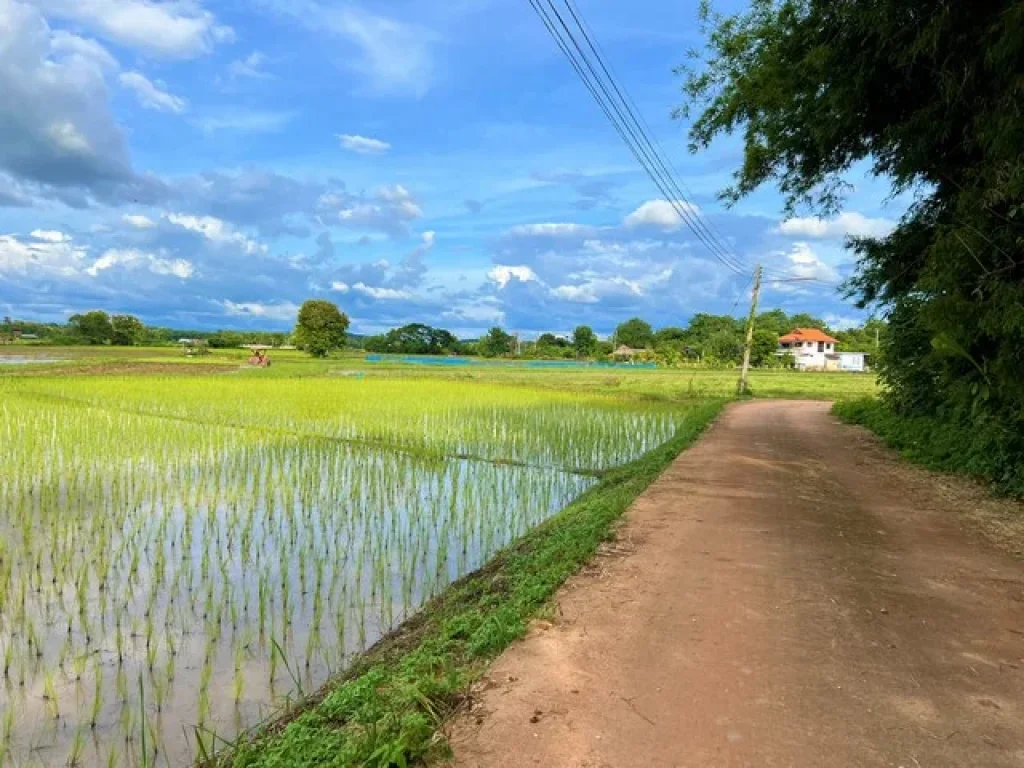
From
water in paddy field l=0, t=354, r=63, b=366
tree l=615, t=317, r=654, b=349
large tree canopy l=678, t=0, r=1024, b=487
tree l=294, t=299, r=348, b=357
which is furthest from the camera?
tree l=615, t=317, r=654, b=349

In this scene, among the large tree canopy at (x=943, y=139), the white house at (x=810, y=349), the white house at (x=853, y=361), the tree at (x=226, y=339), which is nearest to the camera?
the large tree canopy at (x=943, y=139)

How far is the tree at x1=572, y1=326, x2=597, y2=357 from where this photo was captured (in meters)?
89.8

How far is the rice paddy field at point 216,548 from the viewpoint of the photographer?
3.40 meters

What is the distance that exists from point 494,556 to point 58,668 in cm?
341

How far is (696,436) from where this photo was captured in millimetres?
12688

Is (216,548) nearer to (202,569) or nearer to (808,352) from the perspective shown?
(202,569)

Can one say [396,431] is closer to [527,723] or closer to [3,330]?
[527,723]

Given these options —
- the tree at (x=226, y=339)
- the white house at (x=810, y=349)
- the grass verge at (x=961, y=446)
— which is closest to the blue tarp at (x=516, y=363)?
the white house at (x=810, y=349)

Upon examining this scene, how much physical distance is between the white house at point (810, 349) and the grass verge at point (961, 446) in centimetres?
6515

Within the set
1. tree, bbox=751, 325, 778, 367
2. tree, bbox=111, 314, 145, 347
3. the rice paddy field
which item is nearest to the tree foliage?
tree, bbox=111, 314, 145, 347

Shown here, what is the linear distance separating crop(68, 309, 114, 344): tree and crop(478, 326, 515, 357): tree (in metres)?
46.2

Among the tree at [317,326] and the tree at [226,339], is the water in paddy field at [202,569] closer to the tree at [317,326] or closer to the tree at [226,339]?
the tree at [317,326]

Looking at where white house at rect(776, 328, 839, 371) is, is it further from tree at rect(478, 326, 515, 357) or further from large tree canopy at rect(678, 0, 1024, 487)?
large tree canopy at rect(678, 0, 1024, 487)

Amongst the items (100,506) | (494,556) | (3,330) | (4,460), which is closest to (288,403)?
(4,460)
